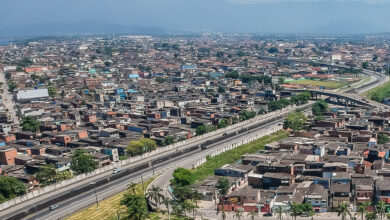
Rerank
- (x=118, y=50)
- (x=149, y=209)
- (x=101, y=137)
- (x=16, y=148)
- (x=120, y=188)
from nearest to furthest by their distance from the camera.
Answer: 1. (x=149, y=209)
2. (x=120, y=188)
3. (x=16, y=148)
4. (x=101, y=137)
5. (x=118, y=50)

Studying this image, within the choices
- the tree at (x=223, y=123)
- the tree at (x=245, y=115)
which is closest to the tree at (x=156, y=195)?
the tree at (x=223, y=123)

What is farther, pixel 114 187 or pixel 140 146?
pixel 140 146

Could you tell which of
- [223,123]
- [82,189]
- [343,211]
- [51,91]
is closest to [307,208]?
[343,211]

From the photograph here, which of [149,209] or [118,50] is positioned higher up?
[118,50]

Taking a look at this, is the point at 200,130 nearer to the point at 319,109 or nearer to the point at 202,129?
the point at 202,129

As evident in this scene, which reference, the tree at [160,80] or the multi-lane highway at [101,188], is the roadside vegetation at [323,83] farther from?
the multi-lane highway at [101,188]

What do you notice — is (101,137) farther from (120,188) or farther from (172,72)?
(172,72)

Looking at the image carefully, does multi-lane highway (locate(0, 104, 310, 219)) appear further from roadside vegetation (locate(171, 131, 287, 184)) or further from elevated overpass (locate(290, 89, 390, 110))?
elevated overpass (locate(290, 89, 390, 110))

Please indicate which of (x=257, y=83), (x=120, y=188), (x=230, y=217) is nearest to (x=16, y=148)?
(x=120, y=188)
